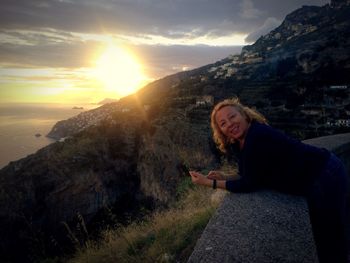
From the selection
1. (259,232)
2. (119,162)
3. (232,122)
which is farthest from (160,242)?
(119,162)

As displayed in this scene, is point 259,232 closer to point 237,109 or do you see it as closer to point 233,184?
point 233,184

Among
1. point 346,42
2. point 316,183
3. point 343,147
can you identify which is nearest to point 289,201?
point 316,183

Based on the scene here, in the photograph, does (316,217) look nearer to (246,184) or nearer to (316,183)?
(316,183)

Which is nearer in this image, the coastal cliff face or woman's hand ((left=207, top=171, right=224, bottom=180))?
woman's hand ((left=207, top=171, right=224, bottom=180))

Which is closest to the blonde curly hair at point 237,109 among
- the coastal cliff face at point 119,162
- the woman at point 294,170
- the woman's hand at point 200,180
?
the woman at point 294,170

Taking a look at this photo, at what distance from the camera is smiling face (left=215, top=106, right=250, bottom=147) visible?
2.57m

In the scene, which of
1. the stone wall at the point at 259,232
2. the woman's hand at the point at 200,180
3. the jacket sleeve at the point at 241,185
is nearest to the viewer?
the stone wall at the point at 259,232

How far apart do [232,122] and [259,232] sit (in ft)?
3.02

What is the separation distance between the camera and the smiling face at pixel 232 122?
101 inches

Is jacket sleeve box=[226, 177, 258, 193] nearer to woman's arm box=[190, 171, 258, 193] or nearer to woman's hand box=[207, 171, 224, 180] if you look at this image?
woman's arm box=[190, 171, 258, 193]

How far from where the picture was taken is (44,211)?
17.4m

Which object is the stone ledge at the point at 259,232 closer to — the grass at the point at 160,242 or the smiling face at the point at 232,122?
the smiling face at the point at 232,122

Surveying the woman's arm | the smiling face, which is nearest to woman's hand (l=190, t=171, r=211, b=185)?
the woman's arm

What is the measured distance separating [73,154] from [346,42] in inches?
1267
